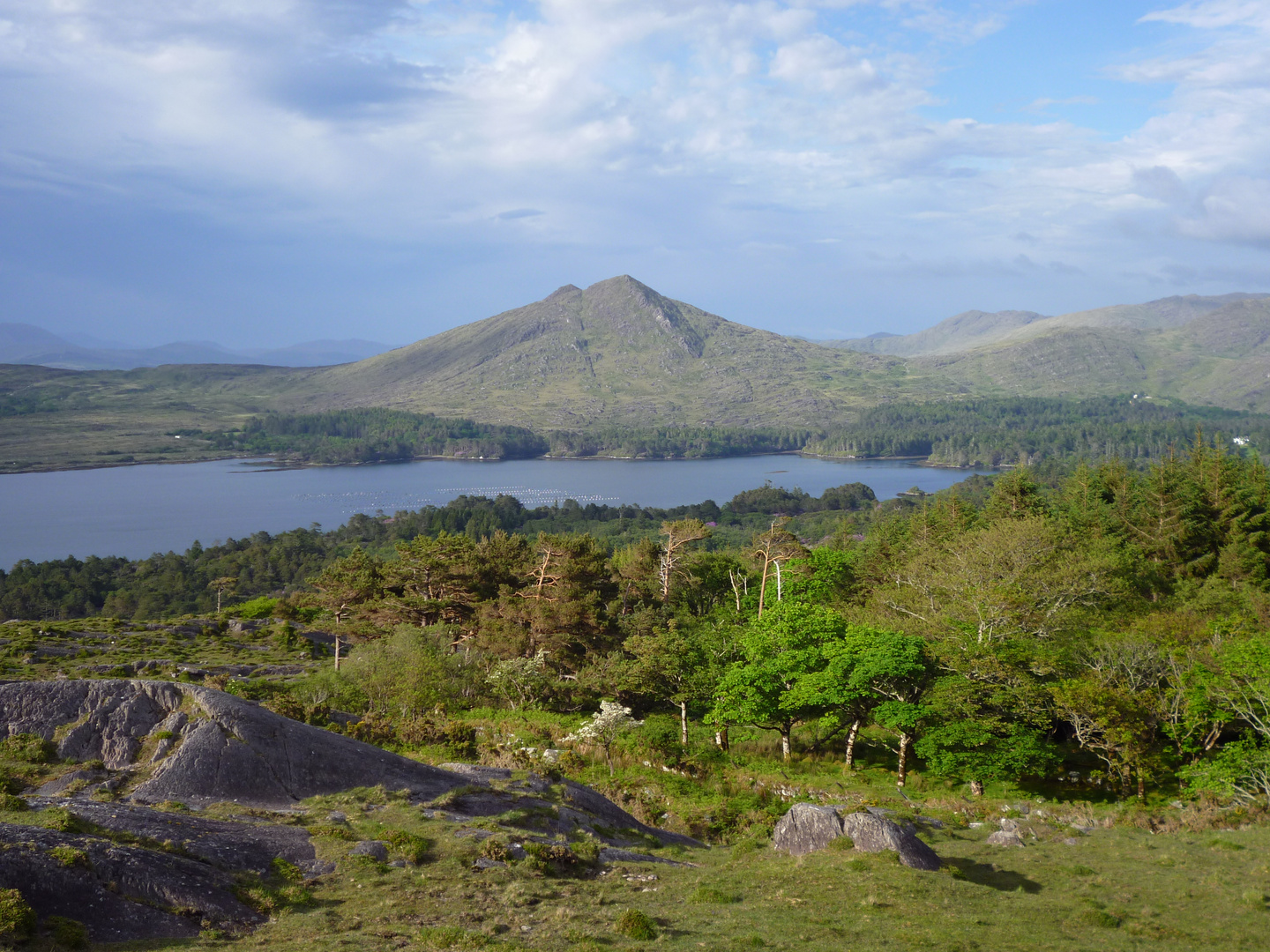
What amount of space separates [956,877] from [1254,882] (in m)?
6.75

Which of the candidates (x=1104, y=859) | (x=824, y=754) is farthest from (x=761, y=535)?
(x=1104, y=859)

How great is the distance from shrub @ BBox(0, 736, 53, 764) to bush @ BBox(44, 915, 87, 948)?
6309 millimetres

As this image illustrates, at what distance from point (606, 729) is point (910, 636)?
11.9m

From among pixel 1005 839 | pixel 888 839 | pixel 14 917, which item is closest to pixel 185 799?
pixel 14 917

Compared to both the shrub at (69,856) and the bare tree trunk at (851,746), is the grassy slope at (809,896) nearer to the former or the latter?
the shrub at (69,856)

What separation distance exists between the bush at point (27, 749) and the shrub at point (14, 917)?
248 inches

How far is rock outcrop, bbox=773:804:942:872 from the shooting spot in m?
16.2

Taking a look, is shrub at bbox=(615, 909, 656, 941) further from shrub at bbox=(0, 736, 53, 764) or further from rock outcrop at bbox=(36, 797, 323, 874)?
shrub at bbox=(0, 736, 53, 764)

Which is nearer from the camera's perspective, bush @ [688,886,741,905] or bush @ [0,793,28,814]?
bush @ [0,793,28,814]

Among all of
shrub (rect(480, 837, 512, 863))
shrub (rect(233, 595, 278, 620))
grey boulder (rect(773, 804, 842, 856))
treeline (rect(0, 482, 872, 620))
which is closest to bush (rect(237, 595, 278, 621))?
shrub (rect(233, 595, 278, 620))

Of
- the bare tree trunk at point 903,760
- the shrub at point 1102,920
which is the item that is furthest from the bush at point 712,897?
the bare tree trunk at point 903,760

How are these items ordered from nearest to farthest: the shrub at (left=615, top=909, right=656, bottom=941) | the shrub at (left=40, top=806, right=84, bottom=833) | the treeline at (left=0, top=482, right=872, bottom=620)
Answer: the shrub at (left=40, top=806, right=84, bottom=833) < the shrub at (left=615, top=909, right=656, bottom=941) < the treeline at (left=0, top=482, right=872, bottom=620)

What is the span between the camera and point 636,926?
38.2ft

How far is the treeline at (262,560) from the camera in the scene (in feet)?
311
